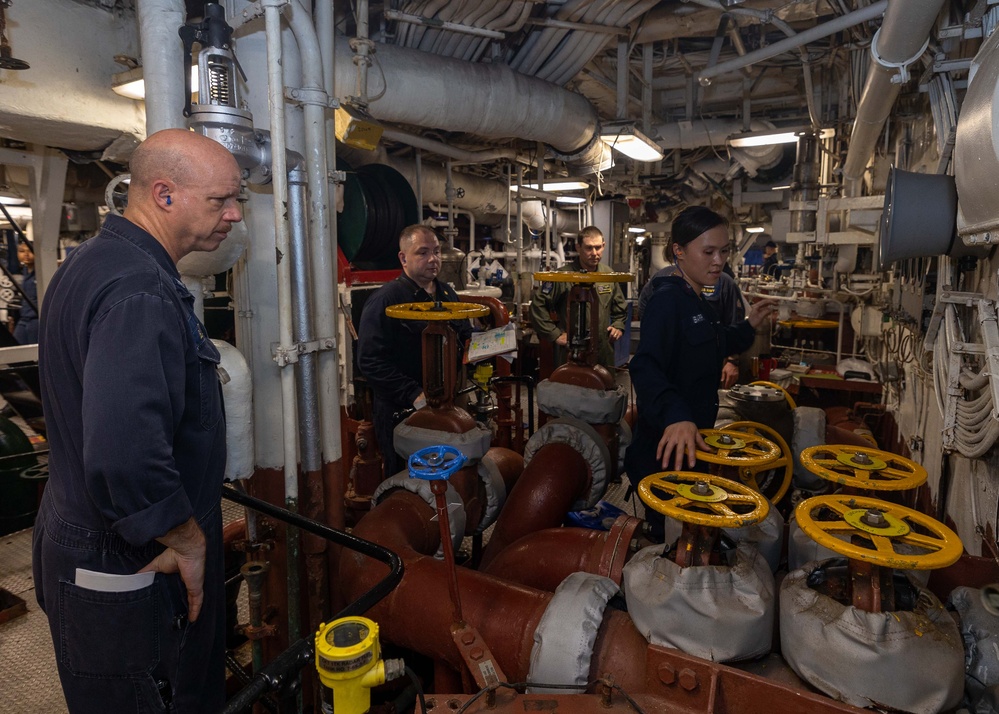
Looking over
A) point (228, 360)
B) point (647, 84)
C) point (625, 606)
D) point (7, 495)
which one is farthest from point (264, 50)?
point (647, 84)

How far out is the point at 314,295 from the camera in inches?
81.3

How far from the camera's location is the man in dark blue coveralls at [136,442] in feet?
3.74

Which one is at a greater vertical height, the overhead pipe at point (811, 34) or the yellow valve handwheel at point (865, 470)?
the overhead pipe at point (811, 34)

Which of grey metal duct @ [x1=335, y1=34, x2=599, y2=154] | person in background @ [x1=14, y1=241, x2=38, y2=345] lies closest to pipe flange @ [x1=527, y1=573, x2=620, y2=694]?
grey metal duct @ [x1=335, y1=34, x2=599, y2=154]

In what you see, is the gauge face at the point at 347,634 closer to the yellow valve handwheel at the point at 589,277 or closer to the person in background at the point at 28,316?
the yellow valve handwheel at the point at 589,277

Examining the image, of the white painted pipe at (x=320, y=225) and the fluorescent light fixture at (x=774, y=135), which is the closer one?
the white painted pipe at (x=320, y=225)

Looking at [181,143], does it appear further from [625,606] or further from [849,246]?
[849,246]

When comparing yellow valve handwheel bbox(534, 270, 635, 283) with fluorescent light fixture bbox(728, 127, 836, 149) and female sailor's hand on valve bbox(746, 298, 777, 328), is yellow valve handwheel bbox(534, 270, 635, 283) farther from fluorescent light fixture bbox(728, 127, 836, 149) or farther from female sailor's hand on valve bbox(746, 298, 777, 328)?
fluorescent light fixture bbox(728, 127, 836, 149)

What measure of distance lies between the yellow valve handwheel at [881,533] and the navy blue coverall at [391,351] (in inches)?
74.4

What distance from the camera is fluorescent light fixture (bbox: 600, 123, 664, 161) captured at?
13.1 feet

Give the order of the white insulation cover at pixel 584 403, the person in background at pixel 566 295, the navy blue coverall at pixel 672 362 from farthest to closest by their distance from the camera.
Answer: the person in background at pixel 566 295, the white insulation cover at pixel 584 403, the navy blue coverall at pixel 672 362

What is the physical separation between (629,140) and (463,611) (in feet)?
11.4

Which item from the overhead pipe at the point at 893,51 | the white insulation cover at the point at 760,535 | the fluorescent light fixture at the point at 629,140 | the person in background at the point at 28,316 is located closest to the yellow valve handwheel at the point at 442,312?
the white insulation cover at the point at 760,535

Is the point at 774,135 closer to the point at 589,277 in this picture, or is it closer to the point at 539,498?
the point at 589,277
